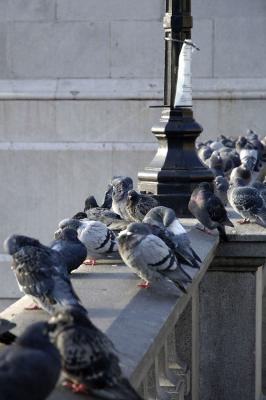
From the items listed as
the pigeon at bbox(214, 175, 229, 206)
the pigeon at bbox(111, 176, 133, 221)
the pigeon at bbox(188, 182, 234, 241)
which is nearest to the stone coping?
Answer: the pigeon at bbox(188, 182, 234, 241)

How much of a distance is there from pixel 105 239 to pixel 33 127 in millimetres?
11150

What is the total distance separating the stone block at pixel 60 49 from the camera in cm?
1853

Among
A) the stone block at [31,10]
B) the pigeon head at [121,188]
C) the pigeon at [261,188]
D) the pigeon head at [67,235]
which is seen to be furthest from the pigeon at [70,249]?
the stone block at [31,10]

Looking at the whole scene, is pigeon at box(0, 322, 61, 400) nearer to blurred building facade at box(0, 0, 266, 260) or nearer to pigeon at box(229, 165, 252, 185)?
pigeon at box(229, 165, 252, 185)

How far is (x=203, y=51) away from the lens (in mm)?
18328

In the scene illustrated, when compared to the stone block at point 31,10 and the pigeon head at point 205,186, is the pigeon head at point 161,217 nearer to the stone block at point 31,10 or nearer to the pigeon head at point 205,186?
the pigeon head at point 205,186

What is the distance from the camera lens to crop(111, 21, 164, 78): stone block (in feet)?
60.4

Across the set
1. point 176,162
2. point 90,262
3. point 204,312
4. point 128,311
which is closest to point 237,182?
point 176,162

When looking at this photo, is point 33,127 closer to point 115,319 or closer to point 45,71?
point 45,71

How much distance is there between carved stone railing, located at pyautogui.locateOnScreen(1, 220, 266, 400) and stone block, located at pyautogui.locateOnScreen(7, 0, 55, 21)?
10.5 meters

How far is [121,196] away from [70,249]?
3.97 metres

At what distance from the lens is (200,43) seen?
18.3 m

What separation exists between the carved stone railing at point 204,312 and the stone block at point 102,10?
10147mm

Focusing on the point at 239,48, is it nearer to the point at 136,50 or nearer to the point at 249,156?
the point at 136,50
